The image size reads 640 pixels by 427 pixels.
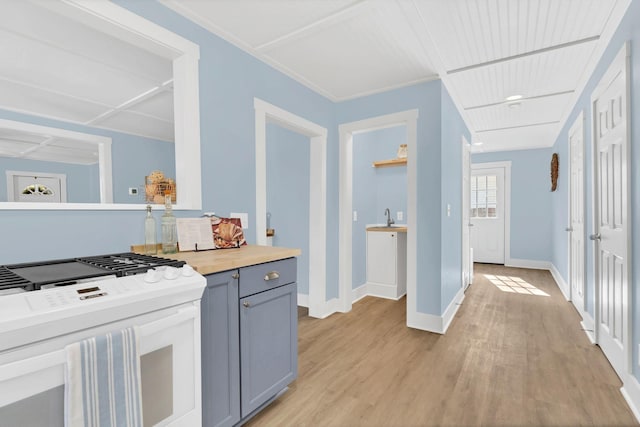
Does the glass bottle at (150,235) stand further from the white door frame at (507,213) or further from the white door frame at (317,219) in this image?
the white door frame at (507,213)

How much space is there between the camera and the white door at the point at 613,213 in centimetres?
189

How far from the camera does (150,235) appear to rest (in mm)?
1619

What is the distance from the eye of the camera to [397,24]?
6.79ft

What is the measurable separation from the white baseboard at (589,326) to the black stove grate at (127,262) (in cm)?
345

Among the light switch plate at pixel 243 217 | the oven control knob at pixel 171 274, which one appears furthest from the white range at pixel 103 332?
the light switch plate at pixel 243 217

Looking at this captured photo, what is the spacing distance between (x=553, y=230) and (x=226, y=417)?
6608 mm

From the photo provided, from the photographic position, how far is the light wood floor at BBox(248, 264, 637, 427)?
1699mm

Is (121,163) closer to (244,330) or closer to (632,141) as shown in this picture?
(244,330)

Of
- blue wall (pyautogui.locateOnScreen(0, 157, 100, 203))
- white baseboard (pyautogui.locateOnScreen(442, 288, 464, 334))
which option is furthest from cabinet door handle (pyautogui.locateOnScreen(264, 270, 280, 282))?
blue wall (pyautogui.locateOnScreen(0, 157, 100, 203))

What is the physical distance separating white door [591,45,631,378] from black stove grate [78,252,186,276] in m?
2.65

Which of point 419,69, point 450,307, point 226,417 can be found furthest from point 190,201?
point 450,307

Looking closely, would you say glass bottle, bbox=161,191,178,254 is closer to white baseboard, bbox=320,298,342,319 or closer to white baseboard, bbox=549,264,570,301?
white baseboard, bbox=320,298,342,319

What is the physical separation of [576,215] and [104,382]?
4.61 m

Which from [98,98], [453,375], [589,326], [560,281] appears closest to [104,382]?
[453,375]
